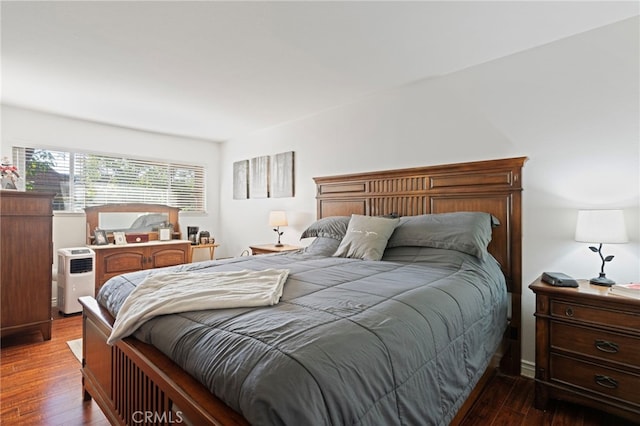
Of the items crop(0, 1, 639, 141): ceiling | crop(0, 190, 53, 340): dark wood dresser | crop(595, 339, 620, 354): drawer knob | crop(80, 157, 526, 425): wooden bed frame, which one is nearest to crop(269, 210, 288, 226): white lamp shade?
crop(80, 157, 526, 425): wooden bed frame

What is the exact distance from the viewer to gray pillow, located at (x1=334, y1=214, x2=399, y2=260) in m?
2.49

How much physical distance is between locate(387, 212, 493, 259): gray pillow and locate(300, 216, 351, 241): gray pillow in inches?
21.5

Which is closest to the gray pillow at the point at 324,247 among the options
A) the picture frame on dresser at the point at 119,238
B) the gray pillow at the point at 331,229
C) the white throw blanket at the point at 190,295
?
the gray pillow at the point at 331,229

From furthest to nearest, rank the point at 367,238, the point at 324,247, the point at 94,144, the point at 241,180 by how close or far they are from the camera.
Result: the point at 241,180, the point at 94,144, the point at 324,247, the point at 367,238

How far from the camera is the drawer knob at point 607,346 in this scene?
1661 mm

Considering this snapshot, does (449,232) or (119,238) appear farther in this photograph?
(119,238)

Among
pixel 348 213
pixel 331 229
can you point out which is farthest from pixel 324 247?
pixel 348 213

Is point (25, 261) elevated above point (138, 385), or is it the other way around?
point (25, 261)

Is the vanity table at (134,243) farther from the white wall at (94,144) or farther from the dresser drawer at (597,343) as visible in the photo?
the dresser drawer at (597,343)

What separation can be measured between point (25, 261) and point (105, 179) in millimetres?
1861

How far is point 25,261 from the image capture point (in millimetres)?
2781

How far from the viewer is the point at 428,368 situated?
119 centimetres

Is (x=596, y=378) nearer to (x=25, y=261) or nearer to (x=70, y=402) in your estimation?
(x=70, y=402)

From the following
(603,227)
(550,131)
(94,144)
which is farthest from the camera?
(94,144)
